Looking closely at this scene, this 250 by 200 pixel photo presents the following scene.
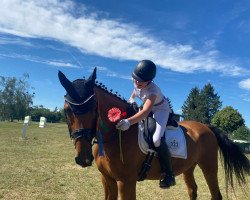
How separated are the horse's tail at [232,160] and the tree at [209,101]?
244 ft

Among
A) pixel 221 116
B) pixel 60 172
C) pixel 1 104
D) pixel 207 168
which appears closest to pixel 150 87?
pixel 207 168

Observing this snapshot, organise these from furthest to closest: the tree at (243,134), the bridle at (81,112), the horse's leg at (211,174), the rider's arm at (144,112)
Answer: the tree at (243,134), the horse's leg at (211,174), the rider's arm at (144,112), the bridle at (81,112)

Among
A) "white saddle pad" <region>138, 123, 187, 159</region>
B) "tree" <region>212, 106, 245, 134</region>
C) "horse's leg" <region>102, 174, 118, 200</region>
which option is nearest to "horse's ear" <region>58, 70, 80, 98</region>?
"horse's leg" <region>102, 174, 118, 200</region>

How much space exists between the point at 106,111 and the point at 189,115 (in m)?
75.8

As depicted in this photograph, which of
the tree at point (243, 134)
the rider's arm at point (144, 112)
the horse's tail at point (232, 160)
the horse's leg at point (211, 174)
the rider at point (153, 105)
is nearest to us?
the rider's arm at point (144, 112)

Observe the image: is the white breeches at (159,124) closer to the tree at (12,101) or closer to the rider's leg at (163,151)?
the rider's leg at (163,151)

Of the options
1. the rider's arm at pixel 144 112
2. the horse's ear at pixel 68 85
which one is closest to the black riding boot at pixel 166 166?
the rider's arm at pixel 144 112

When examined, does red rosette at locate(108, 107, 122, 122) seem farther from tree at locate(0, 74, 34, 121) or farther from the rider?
tree at locate(0, 74, 34, 121)

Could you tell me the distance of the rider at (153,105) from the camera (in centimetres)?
463

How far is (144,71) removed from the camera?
4.70 m

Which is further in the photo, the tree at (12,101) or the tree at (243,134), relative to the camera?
the tree at (12,101)

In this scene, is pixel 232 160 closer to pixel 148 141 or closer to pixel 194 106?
pixel 148 141

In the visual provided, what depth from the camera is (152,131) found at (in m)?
4.86

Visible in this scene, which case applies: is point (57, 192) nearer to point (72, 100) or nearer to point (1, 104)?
point (72, 100)
